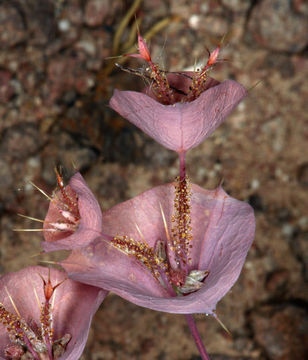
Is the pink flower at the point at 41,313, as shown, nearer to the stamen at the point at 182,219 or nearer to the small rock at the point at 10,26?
the stamen at the point at 182,219

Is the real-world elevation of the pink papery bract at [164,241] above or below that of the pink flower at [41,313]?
above

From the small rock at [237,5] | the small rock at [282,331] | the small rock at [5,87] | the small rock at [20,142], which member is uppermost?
Answer: the small rock at [237,5]

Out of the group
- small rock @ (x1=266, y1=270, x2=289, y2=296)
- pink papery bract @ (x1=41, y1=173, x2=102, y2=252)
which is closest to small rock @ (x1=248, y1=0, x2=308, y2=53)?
small rock @ (x1=266, y1=270, x2=289, y2=296)

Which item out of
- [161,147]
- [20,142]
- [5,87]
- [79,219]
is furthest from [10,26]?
[79,219]

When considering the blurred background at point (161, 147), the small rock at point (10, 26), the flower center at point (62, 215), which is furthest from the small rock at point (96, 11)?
the flower center at point (62, 215)

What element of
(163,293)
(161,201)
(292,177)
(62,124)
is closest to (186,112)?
(161,201)

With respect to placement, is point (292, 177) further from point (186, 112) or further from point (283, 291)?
point (186, 112)
